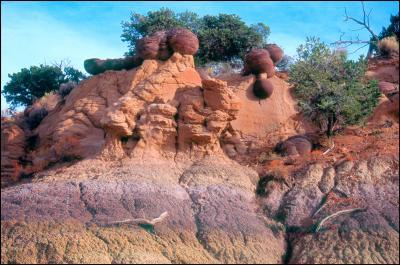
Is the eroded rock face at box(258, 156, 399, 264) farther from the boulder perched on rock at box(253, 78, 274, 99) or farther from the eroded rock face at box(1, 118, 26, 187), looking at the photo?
the eroded rock face at box(1, 118, 26, 187)

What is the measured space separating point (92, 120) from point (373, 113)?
31.1ft

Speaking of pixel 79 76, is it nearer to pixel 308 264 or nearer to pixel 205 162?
pixel 205 162

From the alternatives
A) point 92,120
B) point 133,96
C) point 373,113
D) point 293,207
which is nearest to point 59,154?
point 92,120

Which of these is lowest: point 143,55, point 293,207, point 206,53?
point 293,207

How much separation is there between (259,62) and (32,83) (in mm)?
12483

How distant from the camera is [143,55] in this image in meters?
20.1

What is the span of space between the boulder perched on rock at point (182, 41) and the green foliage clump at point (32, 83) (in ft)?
36.3

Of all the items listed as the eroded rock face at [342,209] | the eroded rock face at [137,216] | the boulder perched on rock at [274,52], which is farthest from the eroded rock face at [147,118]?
the boulder perched on rock at [274,52]

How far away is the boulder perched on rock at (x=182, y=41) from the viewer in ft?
65.3

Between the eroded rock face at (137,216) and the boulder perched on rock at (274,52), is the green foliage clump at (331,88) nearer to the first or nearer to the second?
the boulder perched on rock at (274,52)

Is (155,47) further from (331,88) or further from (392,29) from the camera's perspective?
(392,29)

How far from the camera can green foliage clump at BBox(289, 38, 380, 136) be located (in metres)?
19.9

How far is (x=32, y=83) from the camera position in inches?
1153

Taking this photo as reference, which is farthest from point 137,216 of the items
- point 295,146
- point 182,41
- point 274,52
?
point 274,52
